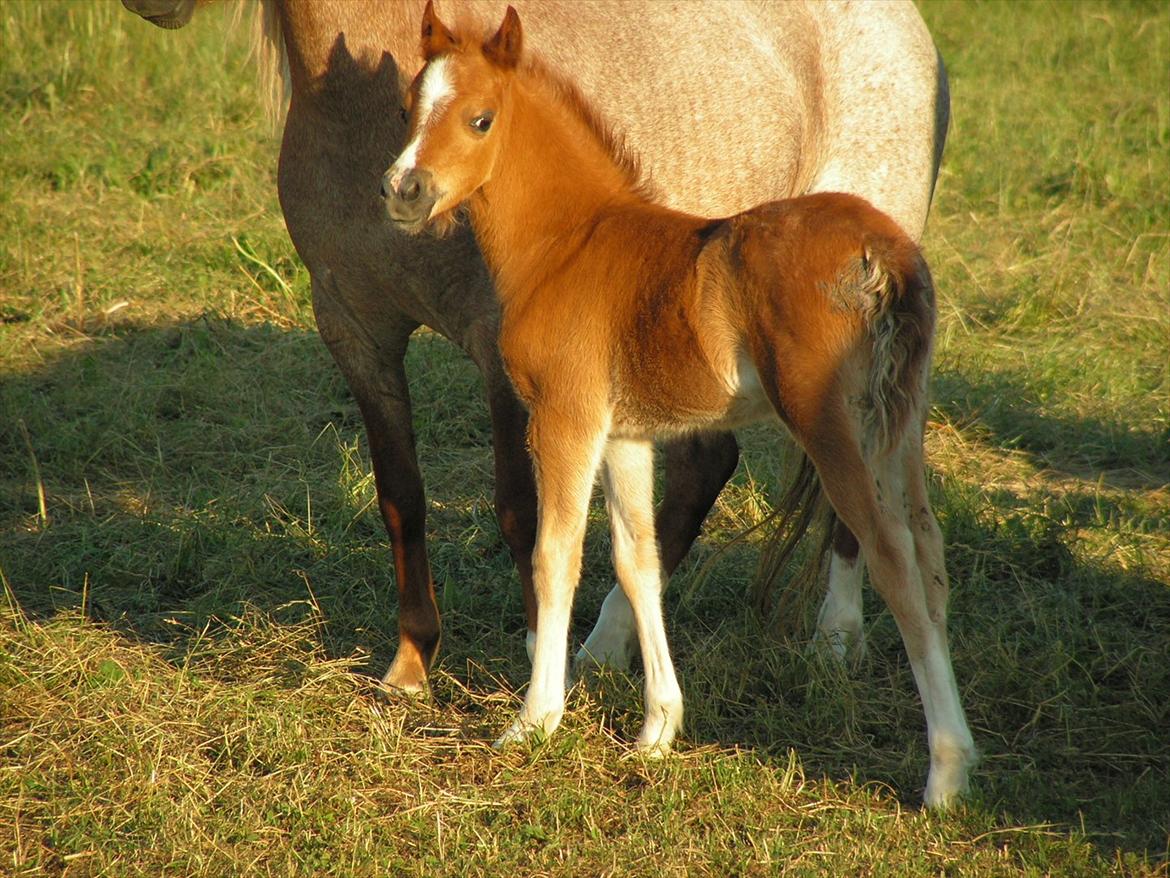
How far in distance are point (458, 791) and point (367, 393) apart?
119cm

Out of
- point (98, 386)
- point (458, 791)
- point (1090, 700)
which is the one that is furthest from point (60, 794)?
point (98, 386)

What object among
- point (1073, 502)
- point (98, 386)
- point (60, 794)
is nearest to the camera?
point (60, 794)

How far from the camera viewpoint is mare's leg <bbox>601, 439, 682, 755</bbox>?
3309 mm

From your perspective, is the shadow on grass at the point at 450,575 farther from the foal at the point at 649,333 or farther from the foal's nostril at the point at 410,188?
the foal's nostril at the point at 410,188

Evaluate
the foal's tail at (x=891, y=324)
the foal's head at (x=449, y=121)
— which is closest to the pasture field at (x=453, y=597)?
the foal's tail at (x=891, y=324)

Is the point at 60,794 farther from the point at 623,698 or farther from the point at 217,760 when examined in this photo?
the point at 623,698

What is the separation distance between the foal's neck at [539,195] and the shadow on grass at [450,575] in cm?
115

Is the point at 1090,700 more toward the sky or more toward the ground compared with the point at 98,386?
more toward the sky

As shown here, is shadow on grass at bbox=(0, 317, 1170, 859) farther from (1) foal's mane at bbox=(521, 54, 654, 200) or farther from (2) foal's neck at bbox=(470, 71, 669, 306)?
(1) foal's mane at bbox=(521, 54, 654, 200)

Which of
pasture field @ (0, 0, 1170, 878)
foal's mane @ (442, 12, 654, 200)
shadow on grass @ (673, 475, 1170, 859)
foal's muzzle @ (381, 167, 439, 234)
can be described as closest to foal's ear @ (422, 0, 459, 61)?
foal's mane @ (442, 12, 654, 200)

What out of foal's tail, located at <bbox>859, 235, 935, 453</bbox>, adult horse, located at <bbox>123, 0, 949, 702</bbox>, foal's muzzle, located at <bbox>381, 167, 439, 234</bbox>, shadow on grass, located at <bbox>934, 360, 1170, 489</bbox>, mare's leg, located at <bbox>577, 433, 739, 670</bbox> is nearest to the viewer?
foal's tail, located at <bbox>859, 235, 935, 453</bbox>

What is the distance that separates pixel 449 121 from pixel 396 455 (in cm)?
115

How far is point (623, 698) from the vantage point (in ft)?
11.6

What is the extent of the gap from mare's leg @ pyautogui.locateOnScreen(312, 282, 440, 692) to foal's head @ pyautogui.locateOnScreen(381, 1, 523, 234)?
2.24 ft
